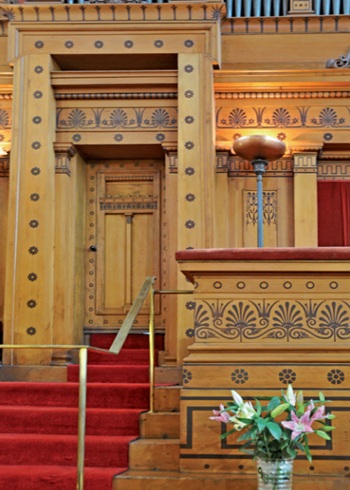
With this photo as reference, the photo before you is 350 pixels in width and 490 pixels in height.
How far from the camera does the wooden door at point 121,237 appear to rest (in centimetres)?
756

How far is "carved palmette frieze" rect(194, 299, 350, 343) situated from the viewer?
4859 mm

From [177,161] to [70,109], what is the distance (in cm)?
113

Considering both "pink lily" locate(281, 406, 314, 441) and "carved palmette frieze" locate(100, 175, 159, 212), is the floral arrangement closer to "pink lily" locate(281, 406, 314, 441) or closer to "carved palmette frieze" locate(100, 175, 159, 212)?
"pink lily" locate(281, 406, 314, 441)

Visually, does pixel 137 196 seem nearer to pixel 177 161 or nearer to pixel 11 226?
pixel 177 161

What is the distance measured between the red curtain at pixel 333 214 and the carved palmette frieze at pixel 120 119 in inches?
60.6

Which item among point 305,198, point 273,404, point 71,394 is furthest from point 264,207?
point 273,404

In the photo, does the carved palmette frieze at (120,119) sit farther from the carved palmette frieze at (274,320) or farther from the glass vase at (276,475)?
the glass vase at (276,475)

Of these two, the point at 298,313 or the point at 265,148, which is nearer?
the point at 298,313

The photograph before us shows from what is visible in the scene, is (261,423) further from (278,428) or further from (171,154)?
(171,154)

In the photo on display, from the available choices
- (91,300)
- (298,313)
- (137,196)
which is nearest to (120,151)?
(137,196)

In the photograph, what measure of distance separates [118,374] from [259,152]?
219cm

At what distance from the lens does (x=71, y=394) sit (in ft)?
19.2

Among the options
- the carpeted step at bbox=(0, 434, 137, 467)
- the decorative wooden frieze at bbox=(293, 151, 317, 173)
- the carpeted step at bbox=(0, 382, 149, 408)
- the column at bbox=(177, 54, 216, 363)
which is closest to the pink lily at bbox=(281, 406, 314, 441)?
the carpeted step at bbox=(0, 434, 137, 467)

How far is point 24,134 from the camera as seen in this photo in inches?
281
